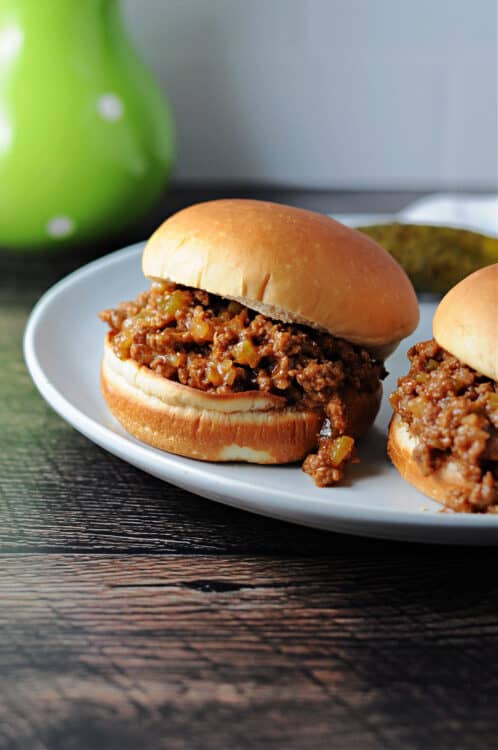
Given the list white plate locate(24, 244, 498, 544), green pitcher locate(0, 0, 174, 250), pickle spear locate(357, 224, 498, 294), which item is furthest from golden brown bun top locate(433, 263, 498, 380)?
green pitcher locate(0, 0, 174, 250)

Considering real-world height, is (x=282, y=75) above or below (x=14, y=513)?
above

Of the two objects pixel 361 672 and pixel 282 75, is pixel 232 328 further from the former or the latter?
pixel 282 75

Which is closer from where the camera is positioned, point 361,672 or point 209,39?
point 361,672

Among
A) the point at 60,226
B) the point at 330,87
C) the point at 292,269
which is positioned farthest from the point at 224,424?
the point at 330,87

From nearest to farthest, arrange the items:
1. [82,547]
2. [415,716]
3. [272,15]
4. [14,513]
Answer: [415,716]
[82,547]
[14,513]
[272,15]

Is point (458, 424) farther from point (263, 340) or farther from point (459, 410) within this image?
point (263, 340)

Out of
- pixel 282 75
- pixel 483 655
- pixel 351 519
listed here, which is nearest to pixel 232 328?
pixel 351 519
